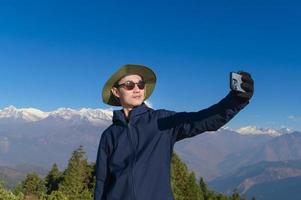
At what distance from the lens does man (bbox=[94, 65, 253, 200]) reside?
571 centimetres

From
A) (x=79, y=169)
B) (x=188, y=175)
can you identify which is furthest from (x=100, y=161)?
(x=79, y=169)

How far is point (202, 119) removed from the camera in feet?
18.2

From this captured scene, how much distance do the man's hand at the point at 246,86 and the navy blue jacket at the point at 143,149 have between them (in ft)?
1.94

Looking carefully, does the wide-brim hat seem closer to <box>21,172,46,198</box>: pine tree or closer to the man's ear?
the man's ear

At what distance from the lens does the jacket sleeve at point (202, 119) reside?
509cm

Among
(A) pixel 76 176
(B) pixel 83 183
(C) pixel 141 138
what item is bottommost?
(B) pixel 83 183

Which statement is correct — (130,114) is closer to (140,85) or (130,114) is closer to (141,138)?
(141,138)

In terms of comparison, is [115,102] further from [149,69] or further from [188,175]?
[188,175]

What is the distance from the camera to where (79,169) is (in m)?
100

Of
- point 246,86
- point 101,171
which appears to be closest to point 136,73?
point 101,171

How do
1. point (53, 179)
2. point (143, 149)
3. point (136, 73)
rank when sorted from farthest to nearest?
1. point (53, 179)
2. point (136, 73)
3. point (143, 149)

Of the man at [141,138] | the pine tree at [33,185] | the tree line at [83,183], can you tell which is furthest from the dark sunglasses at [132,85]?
the pine tree at [33,185]

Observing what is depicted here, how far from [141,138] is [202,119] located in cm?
92

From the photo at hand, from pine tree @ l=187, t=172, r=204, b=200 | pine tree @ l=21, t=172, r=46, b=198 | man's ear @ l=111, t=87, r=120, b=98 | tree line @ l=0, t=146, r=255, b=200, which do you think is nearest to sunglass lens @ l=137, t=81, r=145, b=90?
man's ear @ l=111, t=87, r=120, b=98
